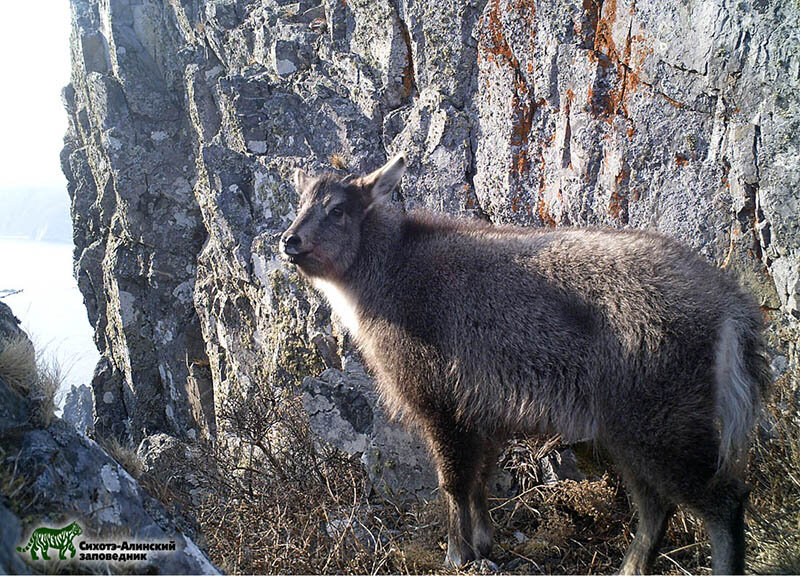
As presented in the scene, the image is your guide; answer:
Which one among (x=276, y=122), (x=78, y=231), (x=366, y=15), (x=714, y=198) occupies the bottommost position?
(x=78, y=231)

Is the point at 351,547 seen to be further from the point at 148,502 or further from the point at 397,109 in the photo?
the point at 397,109

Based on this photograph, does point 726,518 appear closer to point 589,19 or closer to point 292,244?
point 292,244

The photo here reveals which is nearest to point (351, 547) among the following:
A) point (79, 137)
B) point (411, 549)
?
point (411, 549)

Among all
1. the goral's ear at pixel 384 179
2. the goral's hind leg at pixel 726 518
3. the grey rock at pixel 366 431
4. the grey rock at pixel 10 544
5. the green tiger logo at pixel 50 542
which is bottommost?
the grey rock at pixel 366 431

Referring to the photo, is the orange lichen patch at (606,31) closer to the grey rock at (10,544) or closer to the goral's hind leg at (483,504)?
the goral's hind leg at (483,504)

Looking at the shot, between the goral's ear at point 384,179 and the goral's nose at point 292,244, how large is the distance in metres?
0.72

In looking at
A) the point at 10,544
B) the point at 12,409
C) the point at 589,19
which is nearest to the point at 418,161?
the point at 589,19

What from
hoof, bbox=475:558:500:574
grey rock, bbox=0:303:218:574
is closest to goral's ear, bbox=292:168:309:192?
grey rock, bbox=0:303:218:574

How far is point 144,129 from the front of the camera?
10.6m

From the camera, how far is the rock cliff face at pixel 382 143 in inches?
182

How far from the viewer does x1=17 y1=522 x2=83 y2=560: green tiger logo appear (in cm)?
287

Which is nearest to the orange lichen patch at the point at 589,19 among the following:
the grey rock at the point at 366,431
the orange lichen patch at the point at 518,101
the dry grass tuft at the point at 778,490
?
the orange lichen patch at the point at 518,101

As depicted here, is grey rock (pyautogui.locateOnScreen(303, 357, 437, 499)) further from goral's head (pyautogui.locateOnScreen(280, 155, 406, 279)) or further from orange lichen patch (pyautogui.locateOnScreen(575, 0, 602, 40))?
orange lichen patch (pyautogui.locateOnScreen(575, 0, 602, 40))

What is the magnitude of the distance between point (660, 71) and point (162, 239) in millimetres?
7935
